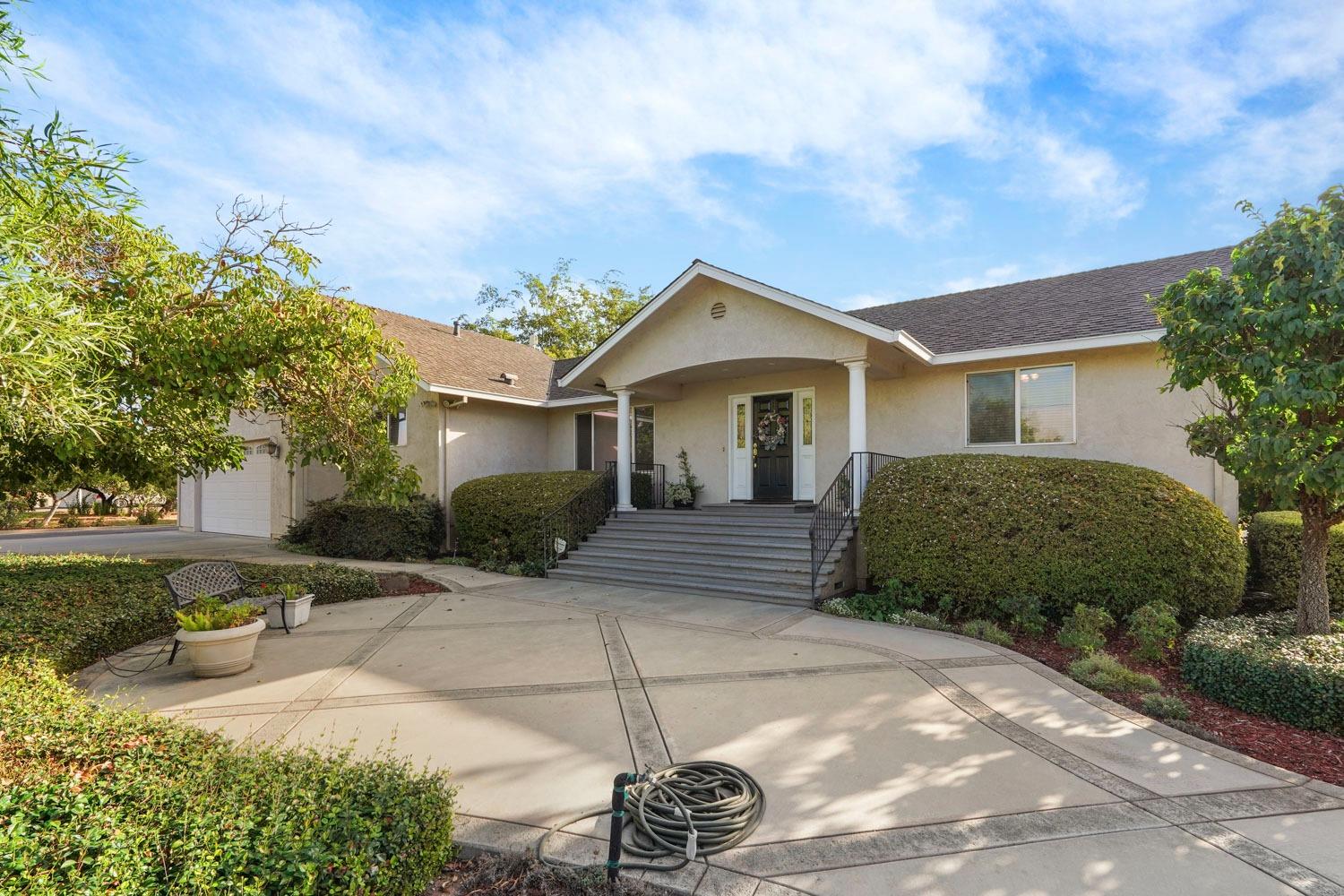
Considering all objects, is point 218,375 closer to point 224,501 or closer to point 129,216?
point 129,216

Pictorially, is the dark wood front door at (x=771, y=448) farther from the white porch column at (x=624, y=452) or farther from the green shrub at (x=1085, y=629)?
the green shrub at (x=1085, y=629)

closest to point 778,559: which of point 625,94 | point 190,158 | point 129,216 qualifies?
point 625,94

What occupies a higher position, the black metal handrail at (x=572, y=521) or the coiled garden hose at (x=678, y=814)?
the black metal handrail at (x=572, y=521)

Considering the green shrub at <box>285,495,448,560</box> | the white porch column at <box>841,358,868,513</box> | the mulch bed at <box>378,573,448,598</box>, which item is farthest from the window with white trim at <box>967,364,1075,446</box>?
the green shrub at <box>285,495,448,560</box>

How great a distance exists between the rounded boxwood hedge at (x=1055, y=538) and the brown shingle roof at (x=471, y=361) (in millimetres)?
9308

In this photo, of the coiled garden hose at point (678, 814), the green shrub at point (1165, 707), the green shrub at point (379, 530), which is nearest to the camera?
the coiled garden hose at point (678, 814)

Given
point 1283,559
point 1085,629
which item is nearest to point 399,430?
point 1085,629

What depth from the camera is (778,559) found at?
9758 mm

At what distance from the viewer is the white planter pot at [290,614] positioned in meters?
7.70

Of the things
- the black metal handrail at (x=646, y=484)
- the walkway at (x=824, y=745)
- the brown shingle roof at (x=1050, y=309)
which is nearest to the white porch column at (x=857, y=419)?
the brown shingle roof at (x=1050, y=309)

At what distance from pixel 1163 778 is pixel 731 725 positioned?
263cm

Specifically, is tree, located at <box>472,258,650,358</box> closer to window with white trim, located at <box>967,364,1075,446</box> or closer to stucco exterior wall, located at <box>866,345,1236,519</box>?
stucco exterior wall, located at <box>866,345,1236,519</box>

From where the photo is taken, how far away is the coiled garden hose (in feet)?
9.84

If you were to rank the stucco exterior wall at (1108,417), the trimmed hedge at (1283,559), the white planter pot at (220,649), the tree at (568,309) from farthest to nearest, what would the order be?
1. the tree at (568,309)
2. the stucco exterior wall at (1108,417)
3. the trimmed hedge at (1283,559)
4. the white planter pot at (220,649)
